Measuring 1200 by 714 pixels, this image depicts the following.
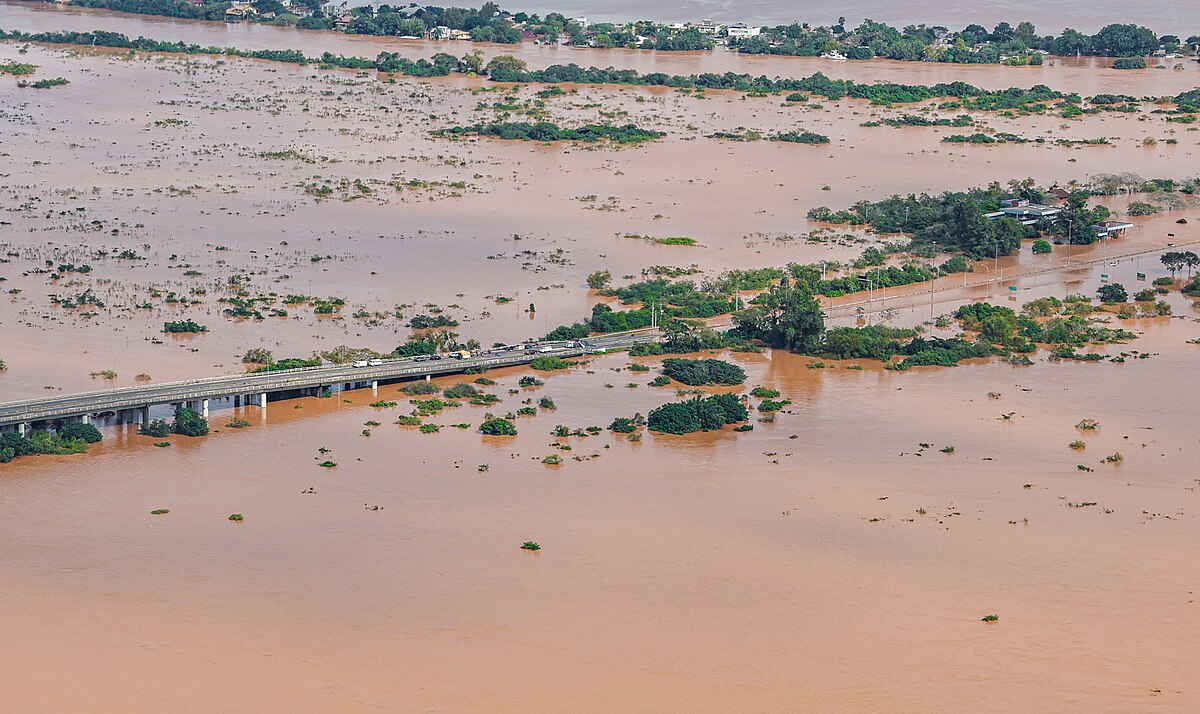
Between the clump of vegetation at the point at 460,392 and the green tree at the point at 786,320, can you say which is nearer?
the clump of vegetation at the point at 460,392

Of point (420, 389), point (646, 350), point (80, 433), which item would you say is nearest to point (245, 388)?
point (80, 433)

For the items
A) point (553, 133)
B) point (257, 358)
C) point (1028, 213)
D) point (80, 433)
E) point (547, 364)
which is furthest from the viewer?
point (553, 133)

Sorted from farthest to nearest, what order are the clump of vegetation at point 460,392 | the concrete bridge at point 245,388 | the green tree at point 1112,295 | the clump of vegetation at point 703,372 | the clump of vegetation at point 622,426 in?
the green tree at point 1112,295
the clump of vegetation at point 703,372
the clump of vegetation at point 460,392
the clump of vegetation at point 622,426
the concrete bridge at point 245,388

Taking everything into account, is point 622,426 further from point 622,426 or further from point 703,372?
point 703,372

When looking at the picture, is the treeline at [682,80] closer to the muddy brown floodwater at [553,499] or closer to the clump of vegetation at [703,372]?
the muddy brown floodwater at [553,499]

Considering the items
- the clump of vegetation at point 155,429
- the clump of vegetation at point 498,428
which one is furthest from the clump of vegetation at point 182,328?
the clump of vegetation at point 498,428

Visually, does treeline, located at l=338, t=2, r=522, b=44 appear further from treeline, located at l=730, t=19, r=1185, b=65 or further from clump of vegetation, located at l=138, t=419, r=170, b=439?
clump of vegetation, located at l=138, t=419, r=170, b=439

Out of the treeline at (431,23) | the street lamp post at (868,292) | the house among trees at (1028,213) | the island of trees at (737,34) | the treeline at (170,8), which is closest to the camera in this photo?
the street lamp post at (868,292)
